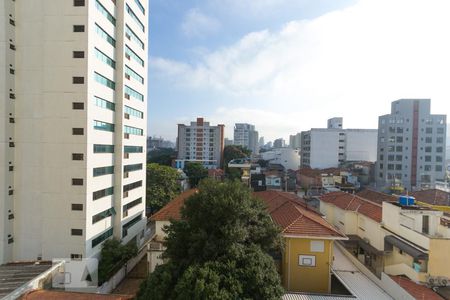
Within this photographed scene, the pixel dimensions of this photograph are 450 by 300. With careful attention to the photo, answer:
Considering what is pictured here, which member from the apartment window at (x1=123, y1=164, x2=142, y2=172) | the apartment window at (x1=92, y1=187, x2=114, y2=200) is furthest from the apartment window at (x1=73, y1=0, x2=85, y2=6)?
the apartment window at (x1=92, y1=187, x2=114, y2=200)

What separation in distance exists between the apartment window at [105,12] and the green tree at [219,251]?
15.3 meters

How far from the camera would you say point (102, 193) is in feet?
60.6

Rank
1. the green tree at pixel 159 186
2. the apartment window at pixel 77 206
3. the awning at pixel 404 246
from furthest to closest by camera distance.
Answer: the green tree at pixel 159 186 → the apartment window at pixel 77 206 → the awning at pixel 404 246

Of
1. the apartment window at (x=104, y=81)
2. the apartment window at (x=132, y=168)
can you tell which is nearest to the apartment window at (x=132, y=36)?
the apartment window at (x=104, y=81)

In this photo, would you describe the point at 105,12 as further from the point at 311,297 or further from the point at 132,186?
the point at 311,297

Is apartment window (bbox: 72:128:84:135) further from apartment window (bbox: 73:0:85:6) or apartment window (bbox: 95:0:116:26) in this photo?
apartment window (bbox: 95:0:116:26)

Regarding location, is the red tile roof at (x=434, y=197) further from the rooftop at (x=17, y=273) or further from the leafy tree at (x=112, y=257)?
the rooftop at (x=17, y=273)

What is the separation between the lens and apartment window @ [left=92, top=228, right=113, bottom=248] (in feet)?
57.3

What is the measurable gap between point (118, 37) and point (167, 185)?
17.6m

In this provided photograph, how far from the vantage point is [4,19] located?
16266mm

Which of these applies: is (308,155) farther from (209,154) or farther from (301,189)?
(209,154)

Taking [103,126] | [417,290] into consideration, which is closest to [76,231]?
[103,126]

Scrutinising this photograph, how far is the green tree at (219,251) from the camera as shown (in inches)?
354

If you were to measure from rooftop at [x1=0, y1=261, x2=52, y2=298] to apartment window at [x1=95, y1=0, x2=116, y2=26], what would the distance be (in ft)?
59.1
